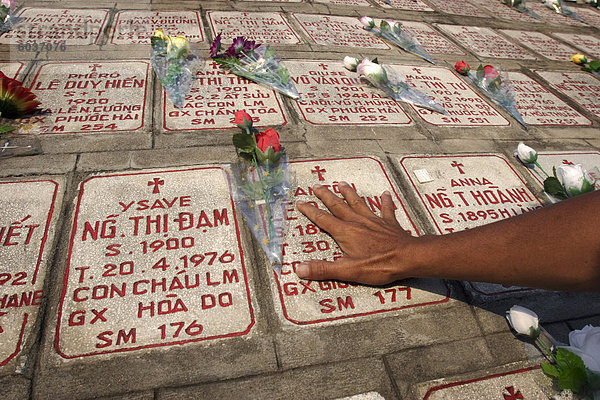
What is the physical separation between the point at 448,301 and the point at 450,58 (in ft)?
12.9

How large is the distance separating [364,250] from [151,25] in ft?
14.0

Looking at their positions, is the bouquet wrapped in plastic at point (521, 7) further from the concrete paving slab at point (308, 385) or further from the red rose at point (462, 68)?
the concrete paving slab at point (308, 385)

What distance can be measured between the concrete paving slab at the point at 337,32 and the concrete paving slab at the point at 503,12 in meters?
3.20

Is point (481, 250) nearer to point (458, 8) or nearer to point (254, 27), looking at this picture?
point (254, 27)

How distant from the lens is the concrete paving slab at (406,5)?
672 cm

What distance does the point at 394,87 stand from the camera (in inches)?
159

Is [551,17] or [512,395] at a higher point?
[551,17]

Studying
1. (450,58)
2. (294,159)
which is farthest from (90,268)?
(450,58)

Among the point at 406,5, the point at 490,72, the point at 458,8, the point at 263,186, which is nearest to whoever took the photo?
the point at 263,186

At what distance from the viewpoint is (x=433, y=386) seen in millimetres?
1821

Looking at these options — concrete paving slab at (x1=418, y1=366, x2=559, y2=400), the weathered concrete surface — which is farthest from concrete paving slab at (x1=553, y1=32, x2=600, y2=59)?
concrete paving slab at (x1=418, y1=366, x2=559, y2=400)

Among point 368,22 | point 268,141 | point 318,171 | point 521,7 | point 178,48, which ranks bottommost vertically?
point 318,171

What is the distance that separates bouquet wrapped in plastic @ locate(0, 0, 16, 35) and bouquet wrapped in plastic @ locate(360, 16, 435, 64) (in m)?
4.33

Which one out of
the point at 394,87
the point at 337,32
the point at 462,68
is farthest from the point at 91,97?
the point at 462,68
